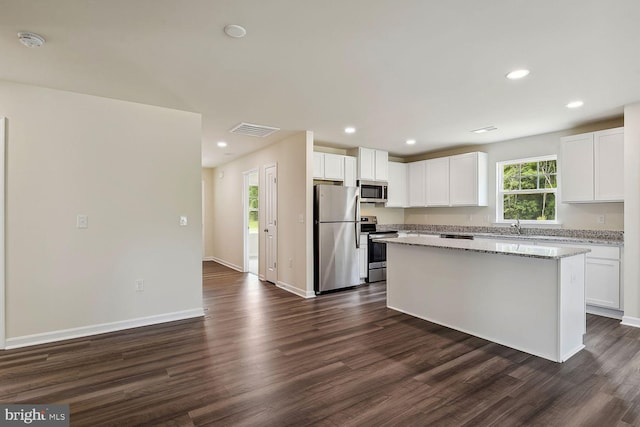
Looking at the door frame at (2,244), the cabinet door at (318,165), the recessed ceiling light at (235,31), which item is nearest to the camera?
the recessed ceiling light at (235,31)

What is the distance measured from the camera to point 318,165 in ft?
17.7

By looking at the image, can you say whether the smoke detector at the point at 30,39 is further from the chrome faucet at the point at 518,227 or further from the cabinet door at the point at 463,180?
the chrome faucet at the point at 518,227

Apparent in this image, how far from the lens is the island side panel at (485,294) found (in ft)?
9.16

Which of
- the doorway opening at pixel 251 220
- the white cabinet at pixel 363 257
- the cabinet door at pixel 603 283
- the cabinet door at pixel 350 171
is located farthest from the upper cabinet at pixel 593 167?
the doorway opening at pixel 251 220

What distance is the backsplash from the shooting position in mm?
4300

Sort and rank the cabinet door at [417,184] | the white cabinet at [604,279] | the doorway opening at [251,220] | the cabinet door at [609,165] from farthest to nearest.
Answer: the doorway opening at [251,220] < the cabinet door at [417,184] < the cabinet door at [609,165] < the white cabinet at [604,279]

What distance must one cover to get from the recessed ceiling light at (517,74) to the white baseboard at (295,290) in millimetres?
3665

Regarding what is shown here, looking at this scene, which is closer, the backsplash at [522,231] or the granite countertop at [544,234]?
the granite countertop at [544,234]

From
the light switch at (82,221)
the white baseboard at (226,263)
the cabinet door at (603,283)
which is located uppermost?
the light switch at (82,221)

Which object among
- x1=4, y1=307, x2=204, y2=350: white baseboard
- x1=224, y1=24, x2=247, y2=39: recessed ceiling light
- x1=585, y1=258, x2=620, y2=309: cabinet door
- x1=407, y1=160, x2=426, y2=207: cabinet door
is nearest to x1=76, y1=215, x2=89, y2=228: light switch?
x1=4, y1=307, x2=204, y2=350: white baseboard

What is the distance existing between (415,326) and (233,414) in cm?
225

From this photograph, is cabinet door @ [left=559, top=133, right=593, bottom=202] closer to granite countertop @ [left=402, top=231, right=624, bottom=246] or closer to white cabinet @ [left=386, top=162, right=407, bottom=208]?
granite countertop @ [left=402, top=231, right=624, bottom=246]

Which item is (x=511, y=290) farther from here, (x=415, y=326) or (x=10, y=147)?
(x=10, y=147)

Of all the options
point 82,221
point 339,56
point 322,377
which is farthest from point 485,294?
point 82,221
